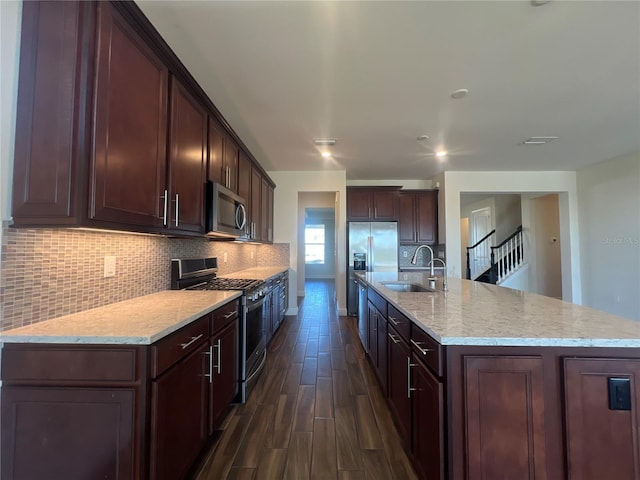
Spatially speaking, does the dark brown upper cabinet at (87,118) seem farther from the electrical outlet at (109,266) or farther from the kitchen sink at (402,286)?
the kitchen sink at (402,286)

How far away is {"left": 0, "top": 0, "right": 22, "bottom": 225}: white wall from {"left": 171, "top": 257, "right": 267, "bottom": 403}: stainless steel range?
4.23ft

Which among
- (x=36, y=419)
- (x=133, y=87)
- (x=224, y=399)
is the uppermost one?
(x=133, y=87)

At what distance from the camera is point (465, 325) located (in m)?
1.28

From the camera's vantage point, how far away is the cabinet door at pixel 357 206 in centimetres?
566

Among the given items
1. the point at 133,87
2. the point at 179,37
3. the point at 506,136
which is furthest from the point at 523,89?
the point at 133,87

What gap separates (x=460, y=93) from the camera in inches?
102

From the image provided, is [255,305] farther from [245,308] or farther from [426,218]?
[426,218]

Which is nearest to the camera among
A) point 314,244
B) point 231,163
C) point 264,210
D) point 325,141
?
point 231,163

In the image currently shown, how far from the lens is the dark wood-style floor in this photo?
1.59 metres

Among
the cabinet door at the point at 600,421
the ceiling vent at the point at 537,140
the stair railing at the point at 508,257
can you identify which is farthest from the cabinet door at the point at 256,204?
the stair railing at the point at 508,257

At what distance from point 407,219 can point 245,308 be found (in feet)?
14.1

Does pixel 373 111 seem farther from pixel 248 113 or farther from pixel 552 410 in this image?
pixel 552 410

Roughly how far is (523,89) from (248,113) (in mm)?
2633

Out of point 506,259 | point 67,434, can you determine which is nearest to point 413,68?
point 67,434
